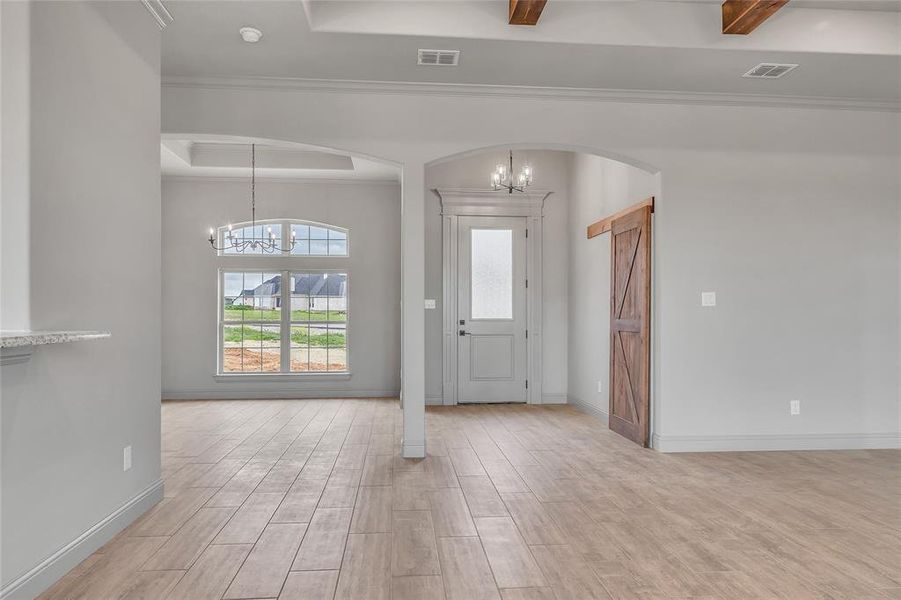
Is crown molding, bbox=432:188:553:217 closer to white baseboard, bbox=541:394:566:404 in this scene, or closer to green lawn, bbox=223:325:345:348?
white baseboard, bbox=541:394:566:404

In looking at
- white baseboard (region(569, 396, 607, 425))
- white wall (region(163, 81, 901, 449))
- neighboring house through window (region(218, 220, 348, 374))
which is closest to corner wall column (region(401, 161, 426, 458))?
white wall (region(163, 81, 901, 449))

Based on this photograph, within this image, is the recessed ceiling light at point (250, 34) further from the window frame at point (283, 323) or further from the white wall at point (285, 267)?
the window frame at point (283, 323)

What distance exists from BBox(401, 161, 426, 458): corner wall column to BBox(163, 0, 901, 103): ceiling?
832mm

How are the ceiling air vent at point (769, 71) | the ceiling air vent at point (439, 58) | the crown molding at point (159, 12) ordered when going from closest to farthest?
the crown molding at point (159, 12) → the ceiling air vent at point (439, 58) → the ceiling air vent at point (769, 71)

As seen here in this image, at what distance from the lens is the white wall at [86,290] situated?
→ 236 cm

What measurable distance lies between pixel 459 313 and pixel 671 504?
4.05 m

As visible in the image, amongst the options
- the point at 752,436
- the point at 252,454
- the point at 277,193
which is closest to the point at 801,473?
the point at 752,436

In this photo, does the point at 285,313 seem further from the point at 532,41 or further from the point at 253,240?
the point at 532,41

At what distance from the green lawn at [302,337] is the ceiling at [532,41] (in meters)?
4.26

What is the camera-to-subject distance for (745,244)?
16.2ft

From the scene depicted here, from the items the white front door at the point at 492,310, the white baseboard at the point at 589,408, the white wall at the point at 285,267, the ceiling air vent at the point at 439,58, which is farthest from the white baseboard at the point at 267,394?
the ceiling air vent at the point at 439,58

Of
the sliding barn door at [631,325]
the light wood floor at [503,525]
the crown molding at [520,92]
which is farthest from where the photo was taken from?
the sliding barn door at [631,325]

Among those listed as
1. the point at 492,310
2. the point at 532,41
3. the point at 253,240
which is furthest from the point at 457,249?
the point at 532,41

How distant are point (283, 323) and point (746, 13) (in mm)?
6452
